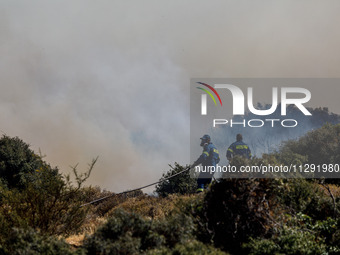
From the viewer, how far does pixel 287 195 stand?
38.3 ft

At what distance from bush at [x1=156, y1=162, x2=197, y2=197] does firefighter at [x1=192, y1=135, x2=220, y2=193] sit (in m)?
7.00

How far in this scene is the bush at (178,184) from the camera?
2289cm

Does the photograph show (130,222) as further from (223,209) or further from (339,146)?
(339,146)

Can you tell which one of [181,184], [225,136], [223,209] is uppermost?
[225,136]

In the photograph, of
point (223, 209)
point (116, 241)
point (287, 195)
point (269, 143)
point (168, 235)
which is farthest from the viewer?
point (269, 143)

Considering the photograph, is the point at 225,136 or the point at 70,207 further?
the point at 225,136

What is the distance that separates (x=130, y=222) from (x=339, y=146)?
2399 centimetres

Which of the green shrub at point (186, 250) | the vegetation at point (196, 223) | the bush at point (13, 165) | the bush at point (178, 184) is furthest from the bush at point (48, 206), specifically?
the bush at point (13, 165)

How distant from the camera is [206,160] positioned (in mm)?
15719

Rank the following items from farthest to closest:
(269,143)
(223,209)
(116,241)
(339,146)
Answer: (339,146), (269,143), (223,209), (116,241)

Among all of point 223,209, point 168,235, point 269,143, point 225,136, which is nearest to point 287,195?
point 223,209

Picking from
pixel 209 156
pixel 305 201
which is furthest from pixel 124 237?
pixel 209 156

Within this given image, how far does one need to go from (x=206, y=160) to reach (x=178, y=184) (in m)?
7.44

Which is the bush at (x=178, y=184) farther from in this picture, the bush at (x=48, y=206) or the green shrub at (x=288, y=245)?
the green shrub at (x=288, y=245)
